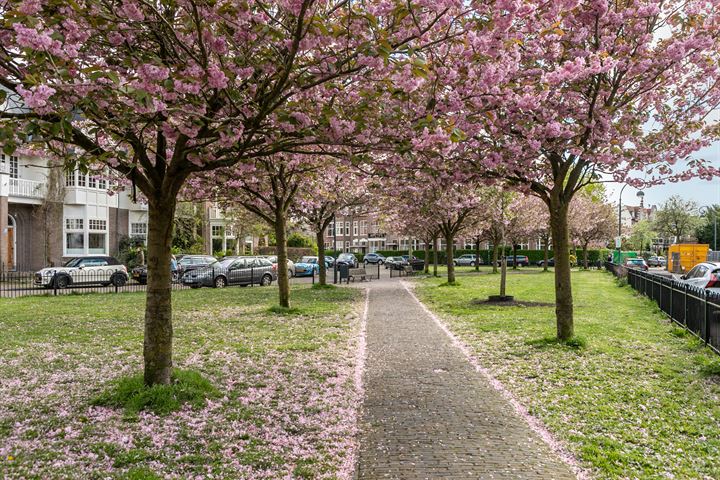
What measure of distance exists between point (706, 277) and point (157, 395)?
56.8 ft

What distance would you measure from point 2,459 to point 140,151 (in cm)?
330

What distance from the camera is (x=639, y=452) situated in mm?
4801

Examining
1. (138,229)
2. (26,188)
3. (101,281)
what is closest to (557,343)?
(101,281)

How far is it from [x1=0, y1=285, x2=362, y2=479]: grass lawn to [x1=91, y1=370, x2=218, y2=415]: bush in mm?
113

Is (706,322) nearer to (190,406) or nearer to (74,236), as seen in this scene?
(190,406)

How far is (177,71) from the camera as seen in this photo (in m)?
4.93

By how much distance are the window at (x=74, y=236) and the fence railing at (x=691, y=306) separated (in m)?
34.5

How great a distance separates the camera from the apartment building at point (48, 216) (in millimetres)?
30312

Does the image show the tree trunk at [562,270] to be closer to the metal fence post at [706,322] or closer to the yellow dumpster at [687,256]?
the metal fence post at [706,322]

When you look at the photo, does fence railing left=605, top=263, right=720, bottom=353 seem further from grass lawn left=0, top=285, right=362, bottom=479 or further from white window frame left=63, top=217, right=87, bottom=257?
white window frame left=63, top=217, right=87, bottom=257

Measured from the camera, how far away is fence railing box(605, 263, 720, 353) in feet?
30.5

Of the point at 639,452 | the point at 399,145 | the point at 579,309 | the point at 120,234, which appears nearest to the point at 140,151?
the point at 399,145

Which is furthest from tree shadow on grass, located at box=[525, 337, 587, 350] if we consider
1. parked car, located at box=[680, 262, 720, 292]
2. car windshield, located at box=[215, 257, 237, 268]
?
car windshield, located at box=[215, 257, 237, 268]

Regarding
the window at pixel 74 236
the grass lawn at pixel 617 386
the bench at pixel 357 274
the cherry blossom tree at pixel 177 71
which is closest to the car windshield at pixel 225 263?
the bench at pixel 357 274
